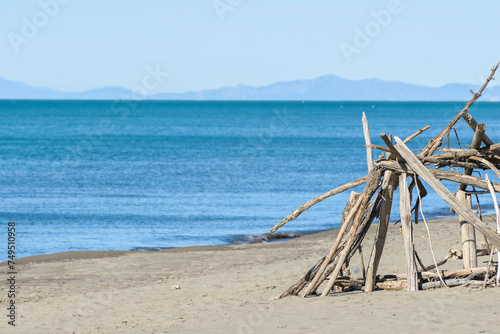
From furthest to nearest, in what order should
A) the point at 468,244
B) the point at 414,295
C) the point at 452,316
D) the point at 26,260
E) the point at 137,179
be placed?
the point at 137,179 < the point at 26,260 < the point at 468,244 < the point at 414,295 < the point at 452,316

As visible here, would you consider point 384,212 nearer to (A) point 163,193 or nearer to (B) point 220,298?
(B) point 220,298

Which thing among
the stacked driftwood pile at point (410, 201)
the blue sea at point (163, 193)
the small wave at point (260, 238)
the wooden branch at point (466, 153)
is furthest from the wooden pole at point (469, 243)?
the blue sea at point (163, 193)

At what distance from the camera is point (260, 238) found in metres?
21.5

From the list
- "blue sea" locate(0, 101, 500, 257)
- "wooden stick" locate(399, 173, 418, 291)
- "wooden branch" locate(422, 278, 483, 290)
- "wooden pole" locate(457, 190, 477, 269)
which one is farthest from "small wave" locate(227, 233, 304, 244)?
"wooden stick" locate(399, 173, 418, 291)

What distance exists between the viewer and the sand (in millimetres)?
8712

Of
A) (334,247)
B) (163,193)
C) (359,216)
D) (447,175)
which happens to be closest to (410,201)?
(447,175)

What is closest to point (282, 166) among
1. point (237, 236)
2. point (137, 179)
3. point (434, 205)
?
point (137, 179)

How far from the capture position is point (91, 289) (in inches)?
534

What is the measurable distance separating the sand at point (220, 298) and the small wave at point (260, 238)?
202cm

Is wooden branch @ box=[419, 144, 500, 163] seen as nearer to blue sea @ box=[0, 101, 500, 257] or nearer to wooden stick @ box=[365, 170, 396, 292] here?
wooden stick @ box=[365, 170, 396, 292]

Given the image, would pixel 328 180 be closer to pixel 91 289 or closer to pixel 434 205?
pixel 434 205

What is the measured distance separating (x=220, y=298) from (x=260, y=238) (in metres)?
9.90

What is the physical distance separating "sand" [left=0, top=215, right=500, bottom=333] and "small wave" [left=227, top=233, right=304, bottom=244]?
6.61 feet

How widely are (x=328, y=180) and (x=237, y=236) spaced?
1891cm
